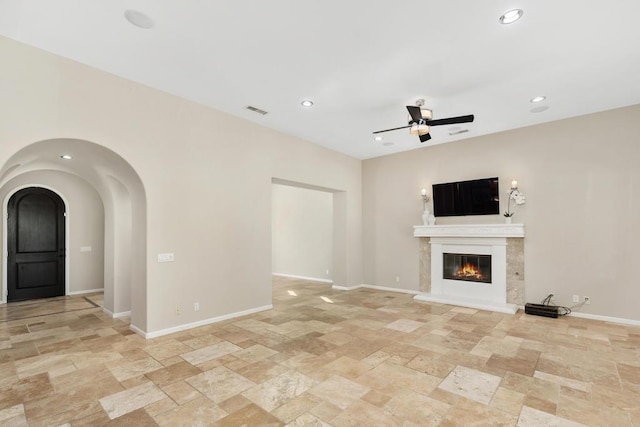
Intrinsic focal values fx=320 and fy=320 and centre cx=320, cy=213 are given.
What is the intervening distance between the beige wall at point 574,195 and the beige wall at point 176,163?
13.3ft

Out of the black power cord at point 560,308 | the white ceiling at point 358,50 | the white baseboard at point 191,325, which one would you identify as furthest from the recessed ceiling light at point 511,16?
the white baseboard at point 191,325

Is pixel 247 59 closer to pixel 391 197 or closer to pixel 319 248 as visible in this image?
pixel 391 197

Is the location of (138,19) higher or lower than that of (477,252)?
higher

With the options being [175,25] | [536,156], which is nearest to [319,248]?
[536,156]

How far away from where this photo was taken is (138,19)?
10.00 ft

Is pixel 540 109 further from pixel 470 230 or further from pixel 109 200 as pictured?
pixel 109 200

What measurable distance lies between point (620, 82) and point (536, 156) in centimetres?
180

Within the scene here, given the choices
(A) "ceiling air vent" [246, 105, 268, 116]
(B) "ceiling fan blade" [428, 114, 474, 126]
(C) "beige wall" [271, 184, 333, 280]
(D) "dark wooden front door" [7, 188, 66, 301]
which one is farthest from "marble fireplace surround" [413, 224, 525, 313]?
(D) "dark wooden front door" [7, 188, 66, 301]

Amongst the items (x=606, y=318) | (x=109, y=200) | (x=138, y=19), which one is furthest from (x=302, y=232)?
(x=138, y=19)

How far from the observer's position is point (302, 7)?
114 inches

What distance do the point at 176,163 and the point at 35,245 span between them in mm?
5093

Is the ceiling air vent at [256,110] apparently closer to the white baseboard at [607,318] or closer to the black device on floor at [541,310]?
the black device on floor at [541,310]

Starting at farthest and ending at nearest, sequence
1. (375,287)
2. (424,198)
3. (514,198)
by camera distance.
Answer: (375,287) < (424,198) < (514,198)

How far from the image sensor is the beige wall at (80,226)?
24.6 ft
